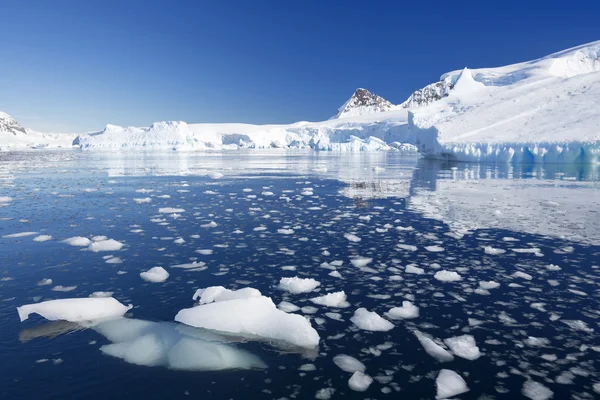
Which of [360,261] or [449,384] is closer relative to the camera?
[449,384]

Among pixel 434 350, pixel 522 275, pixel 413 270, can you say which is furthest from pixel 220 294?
pixel 522 275

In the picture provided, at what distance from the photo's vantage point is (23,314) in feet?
A: 13.0

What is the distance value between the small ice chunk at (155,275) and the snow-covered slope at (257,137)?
7837 cm

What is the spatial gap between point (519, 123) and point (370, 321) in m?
34.2

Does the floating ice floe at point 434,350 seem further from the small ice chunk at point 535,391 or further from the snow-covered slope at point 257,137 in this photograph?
the snow-covered slope at point 257,137

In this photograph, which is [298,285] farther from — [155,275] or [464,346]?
[464,346]

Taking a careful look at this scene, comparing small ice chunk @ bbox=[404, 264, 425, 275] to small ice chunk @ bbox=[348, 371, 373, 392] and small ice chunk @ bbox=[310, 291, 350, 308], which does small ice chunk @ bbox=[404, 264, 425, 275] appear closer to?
small ice chunk @ bbox=[310, 291, 350, 308]

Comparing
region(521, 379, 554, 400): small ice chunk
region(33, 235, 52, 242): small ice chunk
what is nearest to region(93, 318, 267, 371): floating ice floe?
region(521, 379, 554, 400): small ice chunk

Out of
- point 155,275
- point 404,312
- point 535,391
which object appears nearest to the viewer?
point 535,391

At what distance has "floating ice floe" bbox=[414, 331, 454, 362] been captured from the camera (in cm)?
343

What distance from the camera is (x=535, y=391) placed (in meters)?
2.95

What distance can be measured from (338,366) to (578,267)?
15.0ft

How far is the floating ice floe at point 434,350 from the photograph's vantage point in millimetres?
3430

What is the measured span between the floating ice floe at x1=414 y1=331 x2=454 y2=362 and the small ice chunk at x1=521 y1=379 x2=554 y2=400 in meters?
0.59
